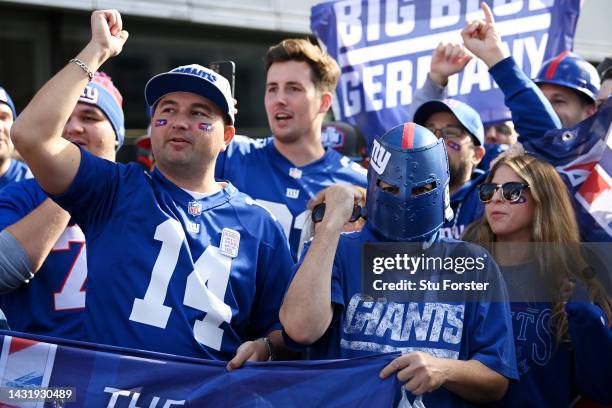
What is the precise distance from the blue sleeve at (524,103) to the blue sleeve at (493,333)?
5.73ft

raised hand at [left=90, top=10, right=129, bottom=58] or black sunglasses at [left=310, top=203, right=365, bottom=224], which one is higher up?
raised hand at [left=90, top=10, right=129, bottom=58]

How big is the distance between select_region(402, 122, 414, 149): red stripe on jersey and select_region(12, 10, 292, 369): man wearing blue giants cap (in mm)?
770

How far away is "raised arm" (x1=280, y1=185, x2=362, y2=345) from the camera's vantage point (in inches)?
130

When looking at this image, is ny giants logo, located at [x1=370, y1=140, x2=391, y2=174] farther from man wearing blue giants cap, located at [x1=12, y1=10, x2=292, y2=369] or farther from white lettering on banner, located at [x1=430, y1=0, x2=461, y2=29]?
white lettering on banner, located at [x1=430, y1=0, x2=461, y2=29]

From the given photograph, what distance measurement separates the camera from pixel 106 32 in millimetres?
3611

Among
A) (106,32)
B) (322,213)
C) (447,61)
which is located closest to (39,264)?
(106,32)

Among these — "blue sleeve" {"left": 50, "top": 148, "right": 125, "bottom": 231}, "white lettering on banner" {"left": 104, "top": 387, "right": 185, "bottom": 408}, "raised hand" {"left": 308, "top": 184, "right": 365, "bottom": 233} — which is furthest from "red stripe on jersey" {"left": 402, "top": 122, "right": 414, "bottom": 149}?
"white lettering on banner" {"left": 104, "top": 387, "right": 185, "bottom": 408}

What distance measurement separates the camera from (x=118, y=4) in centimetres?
1092

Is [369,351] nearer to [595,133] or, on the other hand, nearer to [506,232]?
[506,232]

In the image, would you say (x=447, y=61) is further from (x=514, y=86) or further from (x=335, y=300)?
(x=335, y=300)

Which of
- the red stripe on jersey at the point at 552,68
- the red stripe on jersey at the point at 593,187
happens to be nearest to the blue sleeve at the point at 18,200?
the red stripe on jersey at the point at 593,187

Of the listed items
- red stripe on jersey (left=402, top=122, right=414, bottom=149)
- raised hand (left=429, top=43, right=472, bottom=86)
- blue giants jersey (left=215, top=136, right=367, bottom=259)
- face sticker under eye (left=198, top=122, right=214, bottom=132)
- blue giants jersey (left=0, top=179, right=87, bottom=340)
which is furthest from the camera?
raised hand (left=429, top=43, right=472, bottom=86)

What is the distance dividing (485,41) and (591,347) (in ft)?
6.84

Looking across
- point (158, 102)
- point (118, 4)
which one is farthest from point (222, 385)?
point (118, 4)
